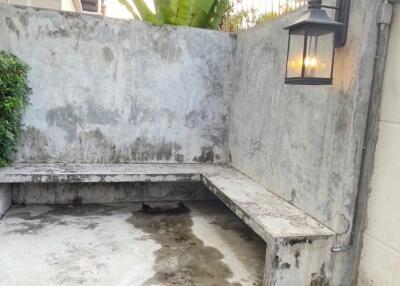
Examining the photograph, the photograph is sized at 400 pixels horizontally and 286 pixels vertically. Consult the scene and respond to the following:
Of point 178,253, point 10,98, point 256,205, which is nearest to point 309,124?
point 256,205

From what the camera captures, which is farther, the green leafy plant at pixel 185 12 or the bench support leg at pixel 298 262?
the green leafy plant at pixel 185 12

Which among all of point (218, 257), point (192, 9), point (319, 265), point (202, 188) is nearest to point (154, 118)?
point (202, 188)

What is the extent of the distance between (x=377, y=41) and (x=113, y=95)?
2927 millimetres

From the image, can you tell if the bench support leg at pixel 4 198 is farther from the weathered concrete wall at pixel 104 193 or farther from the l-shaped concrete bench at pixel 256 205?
the weathered concrete wall at pixel 104 193

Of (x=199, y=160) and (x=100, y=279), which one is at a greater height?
(x=199, y=160)

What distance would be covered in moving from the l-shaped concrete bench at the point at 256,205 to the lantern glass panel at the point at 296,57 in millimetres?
1092

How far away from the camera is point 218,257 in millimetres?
3164

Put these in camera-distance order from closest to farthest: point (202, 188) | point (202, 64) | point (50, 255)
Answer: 1. point (50, 255)
2. point (202, 64)
3. point (202, 188)

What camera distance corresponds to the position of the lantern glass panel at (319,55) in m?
2.40

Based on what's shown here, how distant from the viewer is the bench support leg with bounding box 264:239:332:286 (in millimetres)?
2420

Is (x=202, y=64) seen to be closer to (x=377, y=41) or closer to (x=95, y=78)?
(x=95, y=78)

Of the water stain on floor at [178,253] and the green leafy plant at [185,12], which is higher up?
the green leafy plant at [185,12]

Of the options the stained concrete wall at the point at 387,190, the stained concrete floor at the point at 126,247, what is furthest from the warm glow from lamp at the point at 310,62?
the stained concrete floor at the point at 126,247

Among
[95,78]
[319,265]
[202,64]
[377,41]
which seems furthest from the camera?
[202,64]
